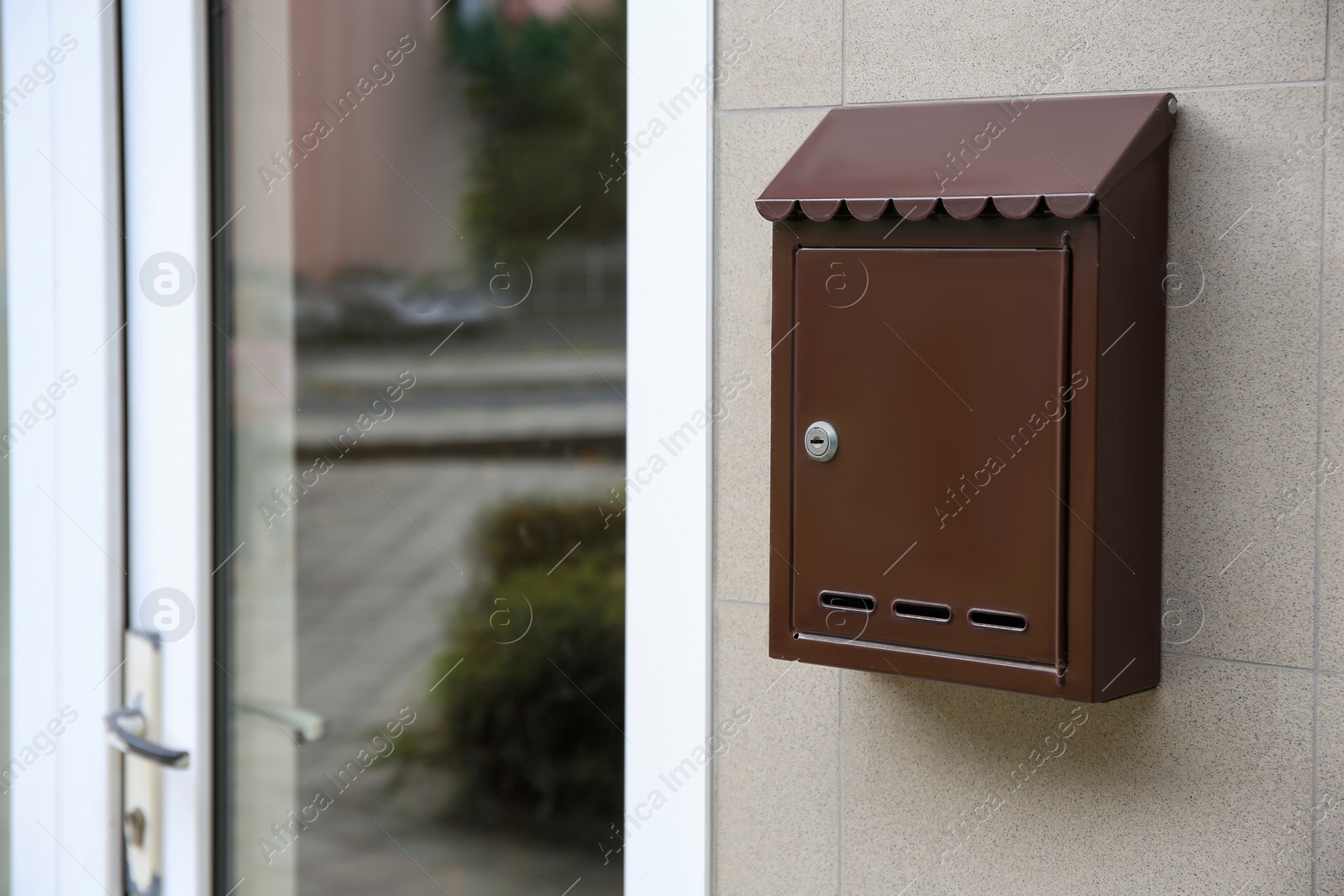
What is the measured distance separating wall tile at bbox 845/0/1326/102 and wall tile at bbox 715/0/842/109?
29mm

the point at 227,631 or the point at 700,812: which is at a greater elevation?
the point at 227,631

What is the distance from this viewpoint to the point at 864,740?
1452 mm

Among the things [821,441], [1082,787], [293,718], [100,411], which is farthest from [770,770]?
[100,411]

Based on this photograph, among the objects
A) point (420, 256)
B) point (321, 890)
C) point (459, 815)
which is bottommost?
point (321, 890)

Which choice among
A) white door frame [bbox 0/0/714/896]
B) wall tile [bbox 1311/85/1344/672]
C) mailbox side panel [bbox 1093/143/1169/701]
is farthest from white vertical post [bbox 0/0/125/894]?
wall tile [bbox 1311/85/1344/672]

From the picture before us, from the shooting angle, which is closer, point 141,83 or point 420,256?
point 420,256

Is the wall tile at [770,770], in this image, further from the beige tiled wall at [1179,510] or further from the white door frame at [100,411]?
the white door frame at [100,411]

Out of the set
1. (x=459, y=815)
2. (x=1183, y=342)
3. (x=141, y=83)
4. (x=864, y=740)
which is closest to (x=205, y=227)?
(x=141, y=83)

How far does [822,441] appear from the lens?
4.14 ft

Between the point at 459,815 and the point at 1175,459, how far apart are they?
3.82ft

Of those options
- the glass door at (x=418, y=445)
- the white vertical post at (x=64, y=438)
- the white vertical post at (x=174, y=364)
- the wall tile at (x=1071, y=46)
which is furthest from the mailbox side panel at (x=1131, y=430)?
the white vertical post at (x=64, y=438)

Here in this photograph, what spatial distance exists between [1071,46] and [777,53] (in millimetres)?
359

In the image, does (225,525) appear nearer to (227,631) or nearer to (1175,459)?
(227,631)

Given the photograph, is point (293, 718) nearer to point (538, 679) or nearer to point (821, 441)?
point (538, 679)
